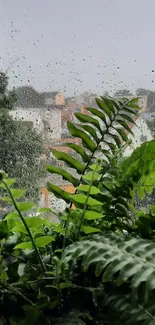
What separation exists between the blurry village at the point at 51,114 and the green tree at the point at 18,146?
2 centimetres

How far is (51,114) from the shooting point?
1.23 m

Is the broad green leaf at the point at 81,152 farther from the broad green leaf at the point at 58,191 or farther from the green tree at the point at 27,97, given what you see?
the green tree at the point at 27,97

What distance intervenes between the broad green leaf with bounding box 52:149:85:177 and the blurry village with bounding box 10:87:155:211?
47 centimetres

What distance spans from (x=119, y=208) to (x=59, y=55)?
0.64 metres

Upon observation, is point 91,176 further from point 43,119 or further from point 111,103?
point 43,119

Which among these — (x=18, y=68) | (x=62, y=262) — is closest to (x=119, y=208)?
(x=62, y=262)

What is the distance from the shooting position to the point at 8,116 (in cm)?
122

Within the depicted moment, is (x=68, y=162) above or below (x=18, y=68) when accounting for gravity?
below

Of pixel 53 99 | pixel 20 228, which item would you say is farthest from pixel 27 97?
pixel 20 228

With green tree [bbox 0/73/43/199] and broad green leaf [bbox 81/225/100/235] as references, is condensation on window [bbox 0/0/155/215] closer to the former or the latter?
green tree [bbox 0/73/43/199]

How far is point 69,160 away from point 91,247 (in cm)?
18

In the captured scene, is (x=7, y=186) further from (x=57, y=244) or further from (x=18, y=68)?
(x=18, y=68)

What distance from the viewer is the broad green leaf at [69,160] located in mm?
669

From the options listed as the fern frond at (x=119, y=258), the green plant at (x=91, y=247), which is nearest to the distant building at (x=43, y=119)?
the green plant at (x=91, y=247)
